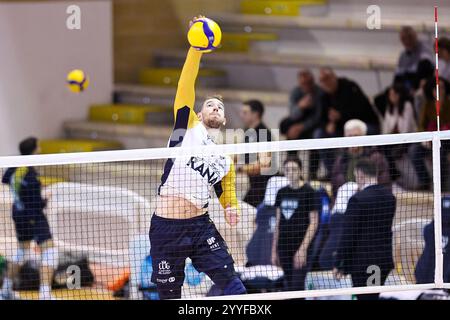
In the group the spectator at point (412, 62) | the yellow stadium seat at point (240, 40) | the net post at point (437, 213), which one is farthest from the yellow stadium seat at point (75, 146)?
the net post at point (437, 213)

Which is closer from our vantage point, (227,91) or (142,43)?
(227,91)

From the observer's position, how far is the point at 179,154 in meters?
8.18

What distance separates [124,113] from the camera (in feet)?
48.8

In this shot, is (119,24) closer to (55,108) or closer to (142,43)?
(142,43)

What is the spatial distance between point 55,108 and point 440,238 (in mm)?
7777

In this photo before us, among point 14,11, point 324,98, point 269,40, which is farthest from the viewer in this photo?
point 269,40

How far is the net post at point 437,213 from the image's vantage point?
8.50 meters

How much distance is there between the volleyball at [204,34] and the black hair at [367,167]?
7.53 ft

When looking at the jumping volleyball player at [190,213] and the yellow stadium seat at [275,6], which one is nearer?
the jumping volleyball player at [190,213]

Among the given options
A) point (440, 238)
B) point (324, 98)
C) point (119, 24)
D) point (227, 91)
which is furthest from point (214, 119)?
point (119, 24)

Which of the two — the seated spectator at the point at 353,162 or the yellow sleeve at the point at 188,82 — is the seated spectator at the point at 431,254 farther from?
the yellow sleeve at the point at 188,82

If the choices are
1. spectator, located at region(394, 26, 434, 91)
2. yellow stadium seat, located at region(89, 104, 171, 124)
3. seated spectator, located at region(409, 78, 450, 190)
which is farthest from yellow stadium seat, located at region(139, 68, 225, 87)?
seated spectator, located at region(409, 78, 450, 190)
